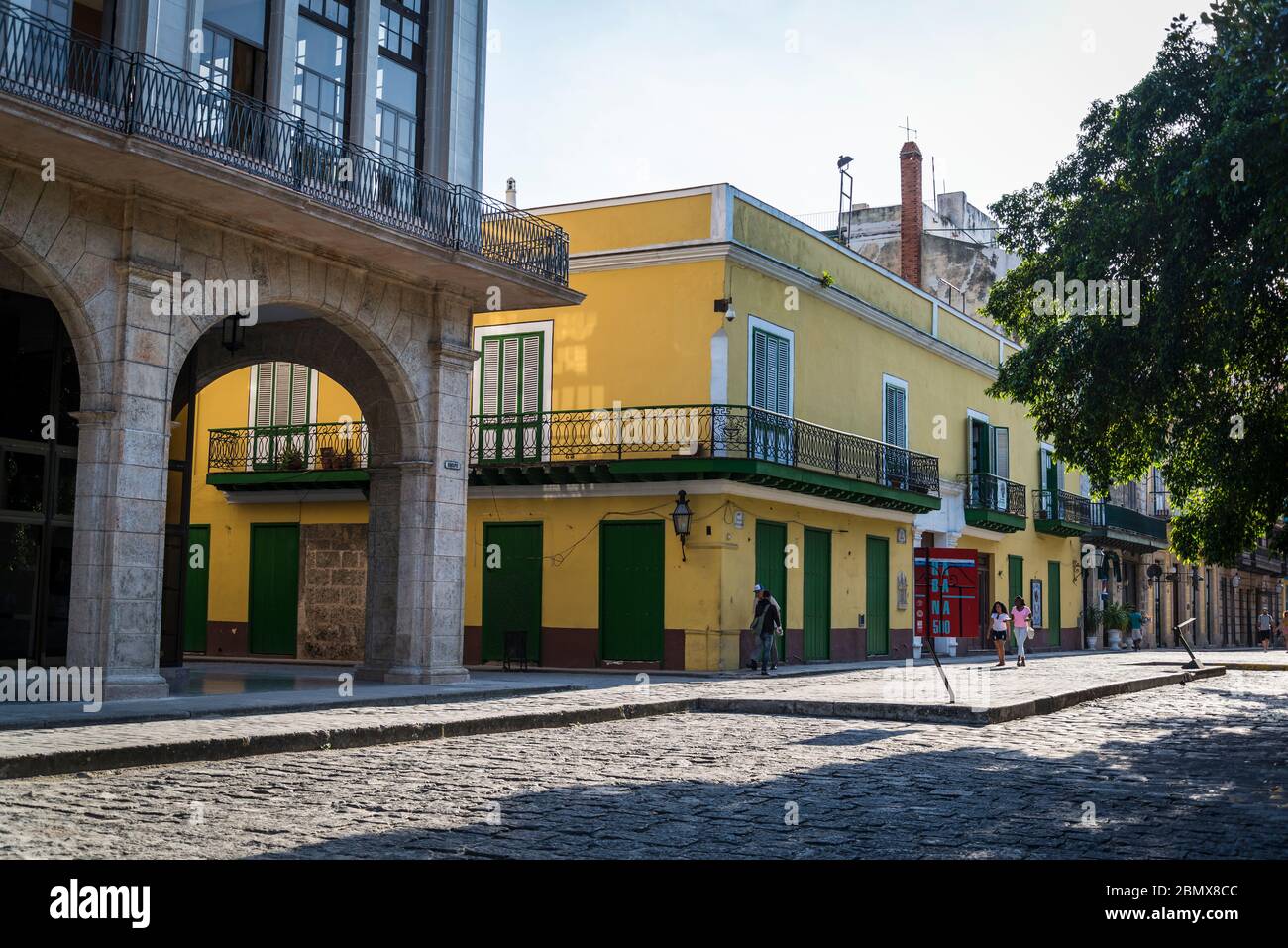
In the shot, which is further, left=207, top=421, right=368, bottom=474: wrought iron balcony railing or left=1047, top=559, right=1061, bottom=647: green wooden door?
left=1047, top=559, right=1061, bottom=647: green wooden door

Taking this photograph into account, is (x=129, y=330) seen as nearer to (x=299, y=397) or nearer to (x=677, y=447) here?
(x=677, y=447)

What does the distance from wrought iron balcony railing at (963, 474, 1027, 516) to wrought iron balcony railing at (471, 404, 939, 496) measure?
7772mm

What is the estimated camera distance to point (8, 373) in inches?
585

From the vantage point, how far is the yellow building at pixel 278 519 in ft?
84.9

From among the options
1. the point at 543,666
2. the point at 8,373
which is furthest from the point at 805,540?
the point at 8,373

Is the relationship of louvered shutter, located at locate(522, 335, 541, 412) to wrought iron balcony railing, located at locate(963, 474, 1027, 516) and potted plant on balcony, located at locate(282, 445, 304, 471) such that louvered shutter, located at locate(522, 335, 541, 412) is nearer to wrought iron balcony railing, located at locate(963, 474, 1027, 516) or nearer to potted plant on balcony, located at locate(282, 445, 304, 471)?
potted plant on balcony, located at locate(282, 445, 304, 471)

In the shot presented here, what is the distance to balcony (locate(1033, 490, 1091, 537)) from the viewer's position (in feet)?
125

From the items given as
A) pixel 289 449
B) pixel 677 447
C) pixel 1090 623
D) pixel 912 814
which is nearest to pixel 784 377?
pixel 677 447

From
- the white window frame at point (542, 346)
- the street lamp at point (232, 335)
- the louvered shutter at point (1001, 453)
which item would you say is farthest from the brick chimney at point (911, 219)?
the street lamp at point (232, 335)

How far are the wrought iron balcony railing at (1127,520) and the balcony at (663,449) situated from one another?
1743 cm

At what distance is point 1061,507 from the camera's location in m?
39.1

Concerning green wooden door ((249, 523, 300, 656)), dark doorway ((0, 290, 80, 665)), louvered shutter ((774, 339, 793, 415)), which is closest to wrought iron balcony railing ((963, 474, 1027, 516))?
louvered shutter ((774, 339, 793, 415))

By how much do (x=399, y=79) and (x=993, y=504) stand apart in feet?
70.0

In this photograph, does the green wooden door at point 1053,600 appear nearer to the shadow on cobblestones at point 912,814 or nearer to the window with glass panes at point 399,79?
the window with glass panes at point 399,79
